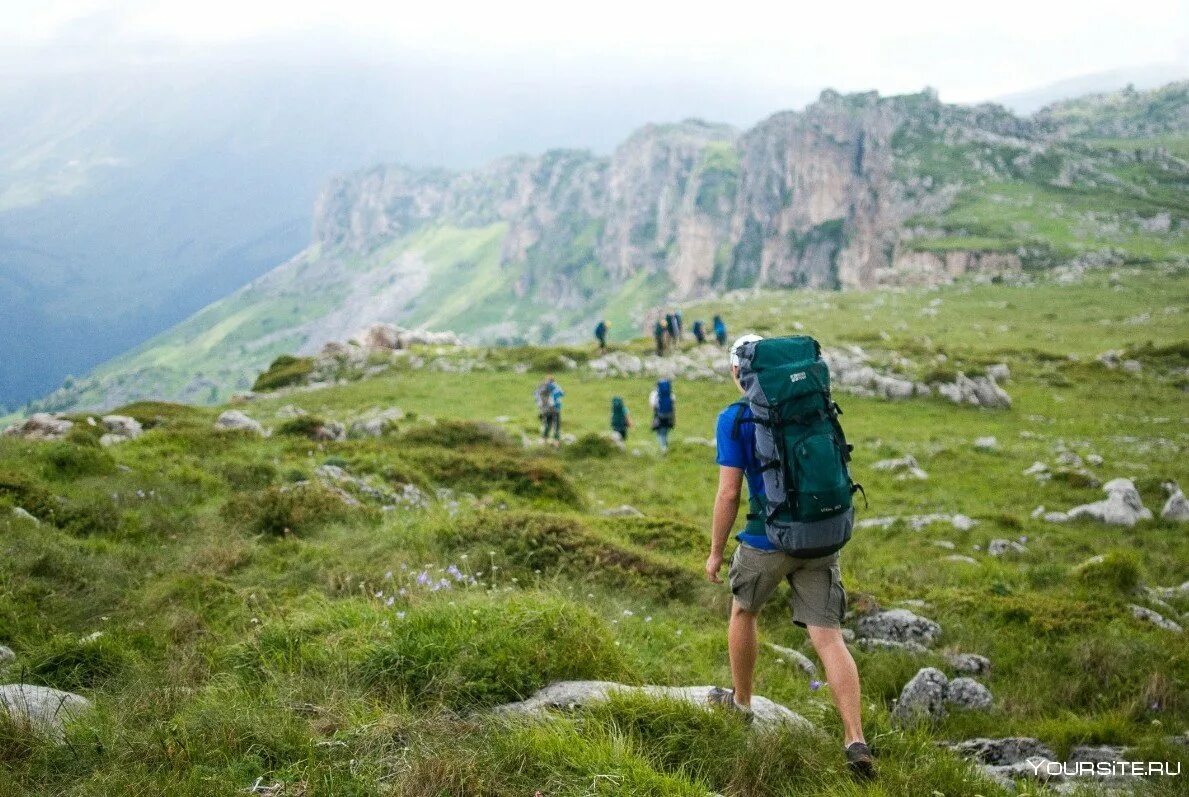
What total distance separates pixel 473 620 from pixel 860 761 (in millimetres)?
3073

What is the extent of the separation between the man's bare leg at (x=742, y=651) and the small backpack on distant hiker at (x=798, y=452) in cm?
77

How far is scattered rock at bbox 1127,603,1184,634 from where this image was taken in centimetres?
965

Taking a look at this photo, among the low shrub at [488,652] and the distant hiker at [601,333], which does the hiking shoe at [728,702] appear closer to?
the low shrub at [488,652]

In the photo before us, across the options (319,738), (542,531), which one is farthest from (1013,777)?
(542,531)

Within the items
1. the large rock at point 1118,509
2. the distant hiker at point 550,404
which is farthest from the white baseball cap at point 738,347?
the distant hiker at point 550,404

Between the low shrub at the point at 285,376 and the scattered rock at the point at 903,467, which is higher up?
the scattered rock at the point at 903,467

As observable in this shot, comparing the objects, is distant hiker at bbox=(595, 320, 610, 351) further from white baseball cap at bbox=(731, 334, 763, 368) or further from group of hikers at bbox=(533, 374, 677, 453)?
white baseball cap at bbox=(731, 334, 763, 368)

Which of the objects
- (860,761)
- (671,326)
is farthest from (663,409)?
(671,326)

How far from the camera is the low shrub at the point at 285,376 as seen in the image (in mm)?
51125

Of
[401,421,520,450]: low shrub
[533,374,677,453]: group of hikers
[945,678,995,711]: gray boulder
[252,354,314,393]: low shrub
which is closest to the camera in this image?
[945,678,995,711]: gray boulder

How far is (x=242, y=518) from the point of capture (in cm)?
1116

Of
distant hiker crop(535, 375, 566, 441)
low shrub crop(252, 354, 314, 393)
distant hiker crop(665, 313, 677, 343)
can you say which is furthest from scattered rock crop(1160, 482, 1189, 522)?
low shrub crop(252, 354, 314, 393)

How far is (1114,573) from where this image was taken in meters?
11.4

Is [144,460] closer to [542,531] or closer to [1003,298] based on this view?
[542,531]
